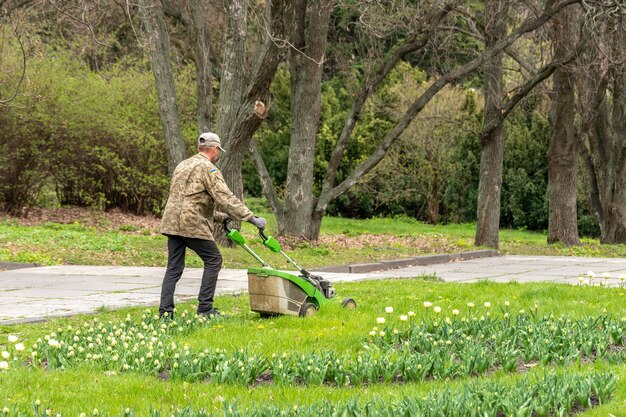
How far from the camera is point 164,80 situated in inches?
720

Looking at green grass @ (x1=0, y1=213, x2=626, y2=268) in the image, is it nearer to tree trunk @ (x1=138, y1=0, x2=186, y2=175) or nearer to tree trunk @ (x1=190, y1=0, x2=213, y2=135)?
tree trunk @ (x1=138, y1=0, x2=186, y2=175)

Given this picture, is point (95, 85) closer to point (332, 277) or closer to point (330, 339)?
point (332, 277)

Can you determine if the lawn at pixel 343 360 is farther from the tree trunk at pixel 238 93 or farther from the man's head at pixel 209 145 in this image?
the tree trunk at pixel 238 93

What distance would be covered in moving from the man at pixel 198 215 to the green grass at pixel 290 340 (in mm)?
512

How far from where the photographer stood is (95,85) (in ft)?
87.4

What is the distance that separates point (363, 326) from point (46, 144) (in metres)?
18.9

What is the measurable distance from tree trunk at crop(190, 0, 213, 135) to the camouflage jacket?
9461mm

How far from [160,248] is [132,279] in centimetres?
431

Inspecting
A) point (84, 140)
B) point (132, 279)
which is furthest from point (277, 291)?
point (84, 140)

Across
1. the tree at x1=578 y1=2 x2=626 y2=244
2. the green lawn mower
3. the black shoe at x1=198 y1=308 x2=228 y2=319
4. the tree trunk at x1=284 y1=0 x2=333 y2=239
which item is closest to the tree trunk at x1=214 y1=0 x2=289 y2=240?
the tree trunk at x1=284 y1=0 x2=333 y2=239

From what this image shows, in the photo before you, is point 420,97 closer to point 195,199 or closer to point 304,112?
point 304,112

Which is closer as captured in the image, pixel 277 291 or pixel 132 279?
pixel 277 291

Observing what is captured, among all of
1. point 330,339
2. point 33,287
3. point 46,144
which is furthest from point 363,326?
point 46,144

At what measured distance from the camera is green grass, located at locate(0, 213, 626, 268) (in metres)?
16.6
